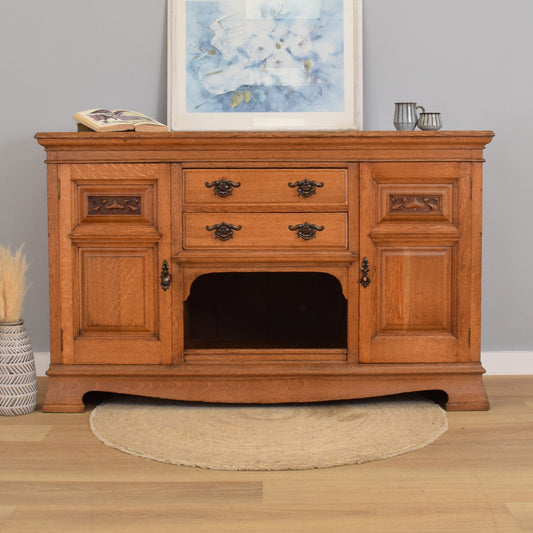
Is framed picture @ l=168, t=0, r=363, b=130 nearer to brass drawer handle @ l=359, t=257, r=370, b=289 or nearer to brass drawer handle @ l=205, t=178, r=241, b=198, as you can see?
brass drawer handle @ l=205, t=178, r=241, b=198

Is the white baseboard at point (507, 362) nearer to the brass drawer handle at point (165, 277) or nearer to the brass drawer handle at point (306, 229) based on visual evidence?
the brass drawer handle at point (165, 277)

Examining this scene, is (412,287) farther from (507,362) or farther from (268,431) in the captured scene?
(507,362)

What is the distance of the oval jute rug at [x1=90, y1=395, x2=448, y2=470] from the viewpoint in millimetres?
1886

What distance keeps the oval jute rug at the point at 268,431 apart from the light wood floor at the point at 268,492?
2.1 inches

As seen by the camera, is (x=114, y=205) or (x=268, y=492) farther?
(x=114, y=205)

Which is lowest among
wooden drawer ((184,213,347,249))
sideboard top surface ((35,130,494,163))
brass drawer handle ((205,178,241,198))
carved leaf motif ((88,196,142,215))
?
wooden drawer ((184,213,347,249))

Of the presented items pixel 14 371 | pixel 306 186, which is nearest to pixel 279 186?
pixel 306 186

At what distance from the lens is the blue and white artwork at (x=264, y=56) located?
8.91ft

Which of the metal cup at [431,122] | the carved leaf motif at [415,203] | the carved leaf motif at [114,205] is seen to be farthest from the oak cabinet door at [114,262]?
the metal cup at [431,122]

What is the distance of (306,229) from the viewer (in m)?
2.28

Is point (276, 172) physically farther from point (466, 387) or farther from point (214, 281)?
point (466, 387)

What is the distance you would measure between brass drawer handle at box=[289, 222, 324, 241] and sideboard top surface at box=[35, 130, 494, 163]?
226 millimetres

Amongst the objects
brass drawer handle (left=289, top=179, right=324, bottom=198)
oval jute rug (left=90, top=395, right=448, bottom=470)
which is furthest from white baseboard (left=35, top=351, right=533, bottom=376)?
brass drawer handle (left=289, top=179, right=324, bottom=198)

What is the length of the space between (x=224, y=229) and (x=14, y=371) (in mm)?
864
